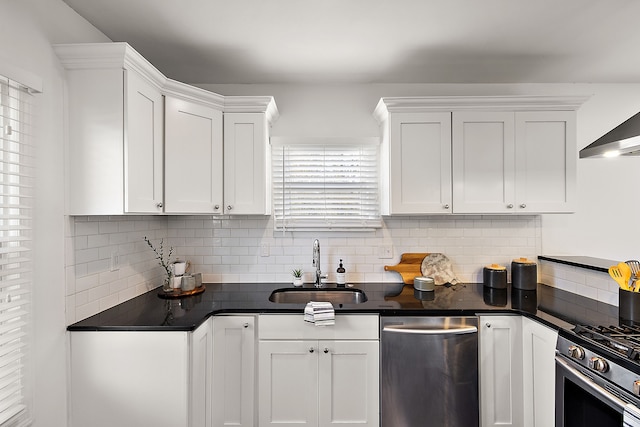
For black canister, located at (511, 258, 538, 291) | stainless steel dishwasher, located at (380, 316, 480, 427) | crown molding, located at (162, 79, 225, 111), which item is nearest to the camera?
stainless steel dishwasher, located at (380, 316, 480, 427)

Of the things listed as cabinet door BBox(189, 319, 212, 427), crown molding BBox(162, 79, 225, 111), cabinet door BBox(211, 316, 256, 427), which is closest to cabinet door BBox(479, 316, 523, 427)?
cabinet door BBox(211, 316, 256, 427)

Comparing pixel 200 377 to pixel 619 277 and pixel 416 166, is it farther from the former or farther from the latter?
pixel 619 277

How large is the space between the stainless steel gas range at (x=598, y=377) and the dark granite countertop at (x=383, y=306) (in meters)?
0.17

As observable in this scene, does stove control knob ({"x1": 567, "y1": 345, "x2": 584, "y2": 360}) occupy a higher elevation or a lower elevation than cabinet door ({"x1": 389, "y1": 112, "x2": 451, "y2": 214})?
lower

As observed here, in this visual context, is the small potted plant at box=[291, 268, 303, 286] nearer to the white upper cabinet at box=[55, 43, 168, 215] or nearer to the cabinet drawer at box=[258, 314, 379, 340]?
the cabinet drawer at box=[258, 314, 379, 340]

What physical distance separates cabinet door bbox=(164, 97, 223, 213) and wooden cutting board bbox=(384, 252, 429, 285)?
58.5 inches

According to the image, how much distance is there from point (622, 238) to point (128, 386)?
12.0ft

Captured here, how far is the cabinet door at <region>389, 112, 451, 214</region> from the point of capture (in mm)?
2398

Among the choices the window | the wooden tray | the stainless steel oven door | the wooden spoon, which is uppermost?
the window

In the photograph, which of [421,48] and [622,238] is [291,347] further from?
[622,238]

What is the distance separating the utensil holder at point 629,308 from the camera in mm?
1725

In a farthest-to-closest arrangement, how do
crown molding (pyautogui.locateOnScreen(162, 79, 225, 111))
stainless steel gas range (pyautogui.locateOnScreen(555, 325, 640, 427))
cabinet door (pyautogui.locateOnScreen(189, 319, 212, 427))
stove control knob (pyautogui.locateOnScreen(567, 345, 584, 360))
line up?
crown molding (pyautogui.locateOnScreen(162, 79, 225, 111))
cabinet door (pyautogui.locateOnScreen(189, 319, 212, 427))
stove control knob (pyautogui.locateOnScreen(567, 345, 584, 360))
stainless steel gas range (pyautogui.locateOnScreen(555, 325, 640, 427))

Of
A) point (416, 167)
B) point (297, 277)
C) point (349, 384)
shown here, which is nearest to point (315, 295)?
point (297, 277)

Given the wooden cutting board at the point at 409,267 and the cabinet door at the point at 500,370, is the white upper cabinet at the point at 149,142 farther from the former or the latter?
the cabinet door at the point at 500,370
